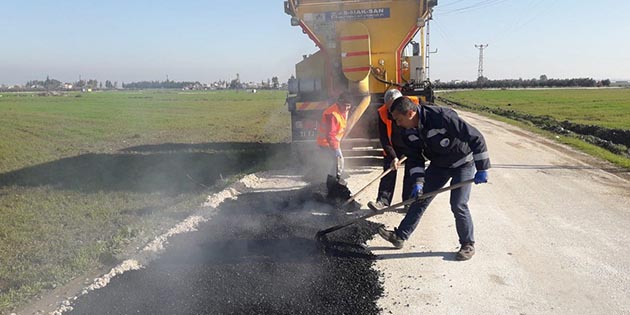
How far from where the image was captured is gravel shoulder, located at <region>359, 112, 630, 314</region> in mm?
3730

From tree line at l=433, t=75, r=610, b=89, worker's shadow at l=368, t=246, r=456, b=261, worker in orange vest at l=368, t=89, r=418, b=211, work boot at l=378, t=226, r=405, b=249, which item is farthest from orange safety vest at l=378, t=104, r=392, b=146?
tree line at l=433, t=75, r=610, b=89

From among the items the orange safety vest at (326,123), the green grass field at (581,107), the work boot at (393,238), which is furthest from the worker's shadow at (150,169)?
the green grass field at (581,107)

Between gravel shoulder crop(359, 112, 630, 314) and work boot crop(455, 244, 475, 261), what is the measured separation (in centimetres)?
7

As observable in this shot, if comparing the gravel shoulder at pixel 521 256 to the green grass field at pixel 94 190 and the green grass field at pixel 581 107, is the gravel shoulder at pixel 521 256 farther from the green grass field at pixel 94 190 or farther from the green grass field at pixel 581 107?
the green grass field at pixel 581 107

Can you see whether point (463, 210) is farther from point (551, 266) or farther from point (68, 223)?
point (68, 223)

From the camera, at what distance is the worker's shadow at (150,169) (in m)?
8.46

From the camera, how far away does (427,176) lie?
16.1ft

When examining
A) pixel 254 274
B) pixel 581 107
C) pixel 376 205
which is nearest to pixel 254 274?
pixel 254 274

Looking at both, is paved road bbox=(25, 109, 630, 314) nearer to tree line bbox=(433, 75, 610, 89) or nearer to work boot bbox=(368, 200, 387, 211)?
work boot bbox=(368, 200, 387, 211)

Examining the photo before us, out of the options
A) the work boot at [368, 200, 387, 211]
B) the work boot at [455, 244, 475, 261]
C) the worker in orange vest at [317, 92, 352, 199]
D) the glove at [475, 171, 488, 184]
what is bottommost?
the work boot at [455, 244, 475, 261]

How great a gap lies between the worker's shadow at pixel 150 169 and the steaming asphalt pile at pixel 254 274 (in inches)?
111

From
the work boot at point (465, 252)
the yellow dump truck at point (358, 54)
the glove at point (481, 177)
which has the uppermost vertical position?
the yellow dump truck at point (358, 54)

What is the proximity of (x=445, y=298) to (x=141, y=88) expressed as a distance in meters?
10.3

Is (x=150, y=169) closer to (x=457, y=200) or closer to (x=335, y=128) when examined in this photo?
(x=335, y=128)
